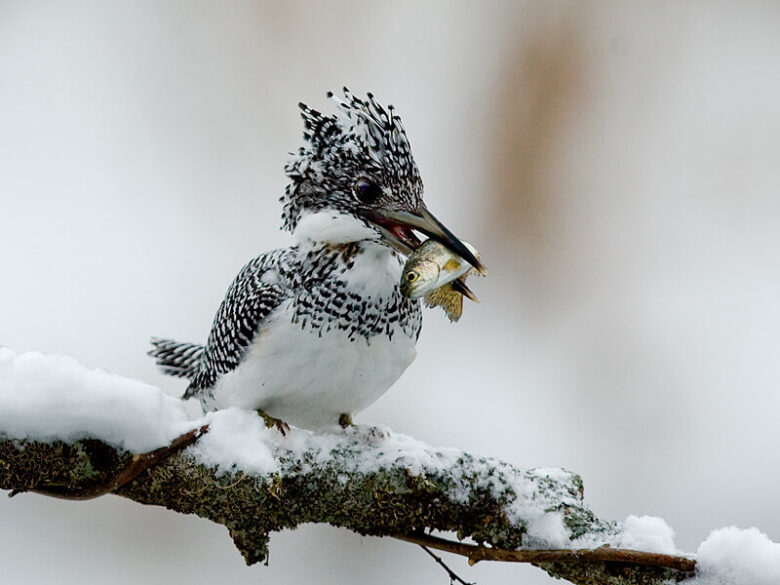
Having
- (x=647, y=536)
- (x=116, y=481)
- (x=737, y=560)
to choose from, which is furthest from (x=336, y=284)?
(x=737, y=560)

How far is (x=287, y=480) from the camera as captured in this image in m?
1.47

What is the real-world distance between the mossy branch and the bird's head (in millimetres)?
437

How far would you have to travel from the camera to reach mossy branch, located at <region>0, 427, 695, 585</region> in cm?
136

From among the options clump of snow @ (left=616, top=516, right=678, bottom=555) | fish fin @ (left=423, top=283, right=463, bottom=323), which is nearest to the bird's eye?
fish fin @ (left=423, top=283, right=463, bottom=323)

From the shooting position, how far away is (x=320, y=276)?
1.84m

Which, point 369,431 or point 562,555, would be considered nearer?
point 562,555

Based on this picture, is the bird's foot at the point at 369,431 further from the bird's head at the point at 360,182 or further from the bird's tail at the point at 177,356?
the bird's tail at the point at 177,356

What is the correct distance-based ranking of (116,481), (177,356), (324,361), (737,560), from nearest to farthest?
(737,560) < (116,481) < (324,361) < (177,356)

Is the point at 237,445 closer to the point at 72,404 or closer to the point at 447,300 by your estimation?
the point at 72,404

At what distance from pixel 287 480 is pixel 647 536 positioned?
1.87 ft

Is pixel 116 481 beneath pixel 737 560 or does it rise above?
beneath

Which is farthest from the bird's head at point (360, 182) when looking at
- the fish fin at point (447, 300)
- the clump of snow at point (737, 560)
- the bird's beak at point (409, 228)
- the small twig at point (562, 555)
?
the clump of snow at point (737, 560)

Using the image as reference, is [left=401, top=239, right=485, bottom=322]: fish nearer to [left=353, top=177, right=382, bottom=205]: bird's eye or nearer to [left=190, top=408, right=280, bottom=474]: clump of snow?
[left=353, top=177, right=382, bottom=205]: bird's eye

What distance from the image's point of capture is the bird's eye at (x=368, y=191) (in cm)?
175
